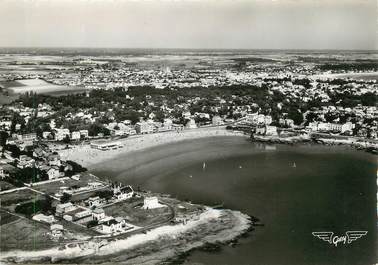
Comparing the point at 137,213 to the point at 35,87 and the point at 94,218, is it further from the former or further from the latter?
the point at 35,87

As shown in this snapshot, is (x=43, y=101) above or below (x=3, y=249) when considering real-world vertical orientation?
above

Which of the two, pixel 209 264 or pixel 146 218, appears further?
pixel 146 218

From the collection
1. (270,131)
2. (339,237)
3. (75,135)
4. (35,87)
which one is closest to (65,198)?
(339,237)

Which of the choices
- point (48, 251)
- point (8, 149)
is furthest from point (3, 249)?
point (8, 149)

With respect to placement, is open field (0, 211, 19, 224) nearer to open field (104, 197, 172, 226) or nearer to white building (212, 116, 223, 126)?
open field (104, 197, 172, 226)

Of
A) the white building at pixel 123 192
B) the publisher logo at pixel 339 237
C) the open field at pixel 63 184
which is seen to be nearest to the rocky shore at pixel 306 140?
the open field at pixel 63 184

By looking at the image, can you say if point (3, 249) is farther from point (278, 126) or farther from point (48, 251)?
point (278, 126)

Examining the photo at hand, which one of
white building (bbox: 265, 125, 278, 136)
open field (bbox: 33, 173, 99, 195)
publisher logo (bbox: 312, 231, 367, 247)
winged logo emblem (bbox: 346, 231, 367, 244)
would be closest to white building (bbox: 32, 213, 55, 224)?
open field (bbox: 33, 173, 99, 195)

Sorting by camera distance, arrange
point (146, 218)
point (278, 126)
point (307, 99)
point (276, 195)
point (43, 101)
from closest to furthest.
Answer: point (146, 218) < point (276, 195) < point (43, 101) < point (278, 126) < point (307, 99)
